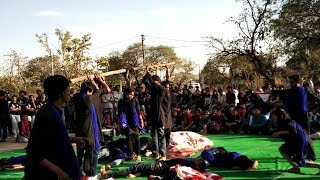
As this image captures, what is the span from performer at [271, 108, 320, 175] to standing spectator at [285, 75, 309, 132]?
1.03 ft

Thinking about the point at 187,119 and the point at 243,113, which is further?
the point at 187,119

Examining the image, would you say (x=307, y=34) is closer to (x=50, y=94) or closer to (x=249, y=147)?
(x=249, y=147)

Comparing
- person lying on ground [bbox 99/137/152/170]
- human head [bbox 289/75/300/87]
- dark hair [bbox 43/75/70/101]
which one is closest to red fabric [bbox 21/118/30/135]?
person lying on ground [bbox 99/137/152/170]

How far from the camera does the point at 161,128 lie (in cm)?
836

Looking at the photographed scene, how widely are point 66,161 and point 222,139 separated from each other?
964 cm

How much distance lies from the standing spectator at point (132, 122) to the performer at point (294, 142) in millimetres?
3090

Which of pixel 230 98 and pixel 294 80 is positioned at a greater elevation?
pixel 294 80

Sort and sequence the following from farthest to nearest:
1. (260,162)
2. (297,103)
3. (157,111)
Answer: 1. (157,111)
2. (260,162)
3. (297,103)

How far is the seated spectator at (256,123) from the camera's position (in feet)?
43.0

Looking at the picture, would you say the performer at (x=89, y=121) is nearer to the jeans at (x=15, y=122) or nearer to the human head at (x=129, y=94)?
the human head at (x=129, y=94)

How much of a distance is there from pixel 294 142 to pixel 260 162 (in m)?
1.40

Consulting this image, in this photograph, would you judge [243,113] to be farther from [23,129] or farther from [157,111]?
[23,129]

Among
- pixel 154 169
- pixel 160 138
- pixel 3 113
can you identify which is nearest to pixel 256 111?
pixel 160 138

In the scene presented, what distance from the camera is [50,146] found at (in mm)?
3055
